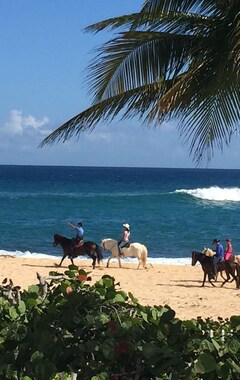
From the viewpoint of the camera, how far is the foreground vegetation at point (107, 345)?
229 centimetres

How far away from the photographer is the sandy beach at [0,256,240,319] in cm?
1603

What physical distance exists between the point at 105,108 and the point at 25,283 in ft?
45.0

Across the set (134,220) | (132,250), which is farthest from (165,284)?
(134,220)

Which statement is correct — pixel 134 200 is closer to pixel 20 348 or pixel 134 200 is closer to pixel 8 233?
pixel 8 233

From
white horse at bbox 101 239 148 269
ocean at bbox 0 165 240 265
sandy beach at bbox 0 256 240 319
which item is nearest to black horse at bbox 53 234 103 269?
sandy beach at bbox 0 256 240 319

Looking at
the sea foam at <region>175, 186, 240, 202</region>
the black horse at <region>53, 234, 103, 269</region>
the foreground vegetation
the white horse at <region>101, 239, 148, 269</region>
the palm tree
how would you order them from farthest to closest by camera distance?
the sea foam at <region>175, 186, 240, 202</region> → the white horse at <region>101, 239, 148, 269</region> → the black horse at <region>53, 234, 103, 269</region> → the palm tree → the foreground vegetation

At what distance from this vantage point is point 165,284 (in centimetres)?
2003

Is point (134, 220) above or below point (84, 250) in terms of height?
below

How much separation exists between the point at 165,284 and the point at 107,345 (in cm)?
1787

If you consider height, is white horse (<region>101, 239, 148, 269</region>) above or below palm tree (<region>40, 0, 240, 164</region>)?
below

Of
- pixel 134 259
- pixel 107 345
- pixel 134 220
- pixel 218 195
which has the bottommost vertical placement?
pixel 134 259

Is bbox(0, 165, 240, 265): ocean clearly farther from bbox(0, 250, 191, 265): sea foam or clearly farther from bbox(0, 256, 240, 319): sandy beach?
bbox(0, 256, 240, 319): sandy beach

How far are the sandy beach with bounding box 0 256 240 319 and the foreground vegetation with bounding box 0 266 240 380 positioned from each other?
33.4 ft

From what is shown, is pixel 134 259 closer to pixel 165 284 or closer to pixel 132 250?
pixel 132 250
